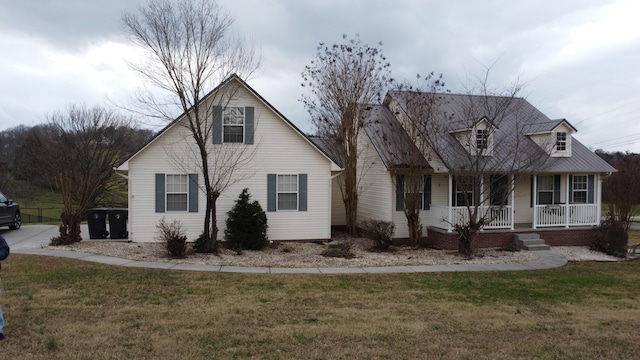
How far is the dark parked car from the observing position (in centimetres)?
1820

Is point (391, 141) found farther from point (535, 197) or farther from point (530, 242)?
point (530, 242)

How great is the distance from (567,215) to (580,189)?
1970 millimetres

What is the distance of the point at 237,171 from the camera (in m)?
15.8

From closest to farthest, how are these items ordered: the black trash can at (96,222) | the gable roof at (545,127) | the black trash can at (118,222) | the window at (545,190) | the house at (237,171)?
1. the house at (237,171)
2. the black trash can at (118,222)
3. the black trash can at (96,222)
4. the gable roof at (545,127)
5. the window at (545,190)

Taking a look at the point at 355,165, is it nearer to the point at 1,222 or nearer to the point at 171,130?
the point at 171,130

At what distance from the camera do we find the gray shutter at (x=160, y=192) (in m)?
15.3

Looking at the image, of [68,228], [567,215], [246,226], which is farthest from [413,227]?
[68,228]

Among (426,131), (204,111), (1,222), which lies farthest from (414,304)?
(1,222)

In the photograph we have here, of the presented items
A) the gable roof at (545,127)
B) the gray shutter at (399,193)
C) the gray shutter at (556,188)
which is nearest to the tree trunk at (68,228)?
the gray shutter at (399,193)

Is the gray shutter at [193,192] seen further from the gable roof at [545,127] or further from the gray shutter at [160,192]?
the gable roof at [545,127]

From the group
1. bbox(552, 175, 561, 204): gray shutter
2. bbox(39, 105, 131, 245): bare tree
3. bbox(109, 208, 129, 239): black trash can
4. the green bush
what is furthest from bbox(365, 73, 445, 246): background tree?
bbox(39, 105, 131, 245): bare tree

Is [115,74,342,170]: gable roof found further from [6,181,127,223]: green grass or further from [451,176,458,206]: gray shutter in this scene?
[6,181,127,223]: green grass

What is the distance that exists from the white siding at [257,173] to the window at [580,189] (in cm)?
1023

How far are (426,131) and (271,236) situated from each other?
634cm
